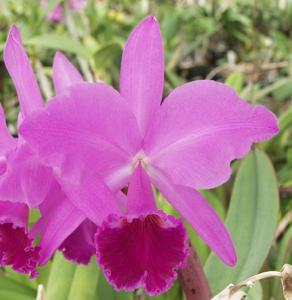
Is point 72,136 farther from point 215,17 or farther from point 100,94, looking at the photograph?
point 215,17

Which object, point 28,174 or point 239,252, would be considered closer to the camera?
point 28,174

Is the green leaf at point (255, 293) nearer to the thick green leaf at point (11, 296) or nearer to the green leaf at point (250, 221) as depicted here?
the green leaf at point (250, 221)

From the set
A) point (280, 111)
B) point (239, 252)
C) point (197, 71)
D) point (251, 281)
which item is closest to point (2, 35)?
point (197, 71)

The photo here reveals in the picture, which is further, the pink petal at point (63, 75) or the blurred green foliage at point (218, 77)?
the blurred green foliage at point (218, 77)

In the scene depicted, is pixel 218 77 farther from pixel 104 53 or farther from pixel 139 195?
pixel 139 195

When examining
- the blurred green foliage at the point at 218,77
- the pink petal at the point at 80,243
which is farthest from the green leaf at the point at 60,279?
the pink petal at the point at 80,243

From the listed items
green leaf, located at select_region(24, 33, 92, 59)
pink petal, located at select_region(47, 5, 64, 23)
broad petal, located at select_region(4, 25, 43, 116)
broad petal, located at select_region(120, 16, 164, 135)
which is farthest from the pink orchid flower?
pink petal, located at select_region(47, 5, 64, 23)
